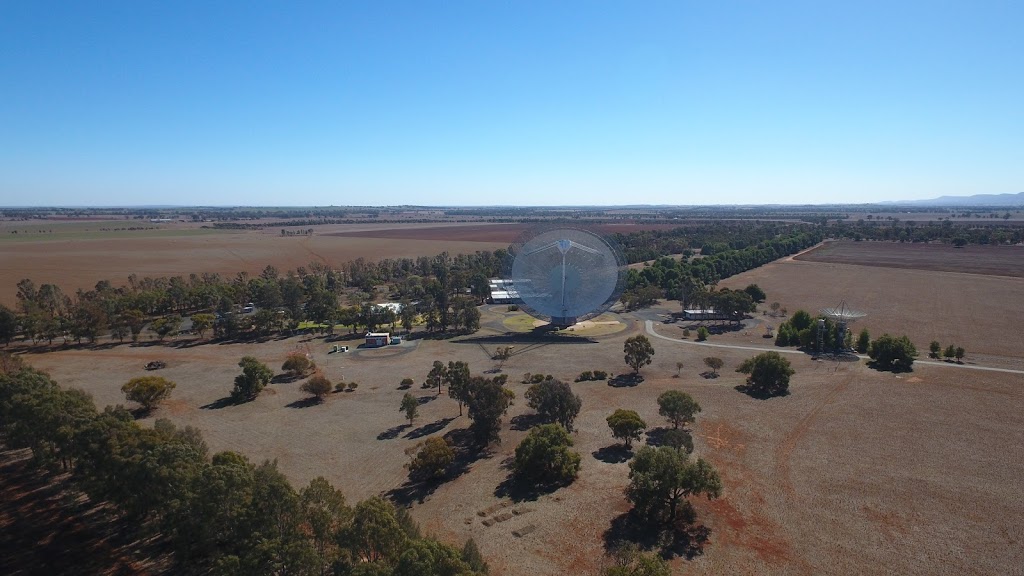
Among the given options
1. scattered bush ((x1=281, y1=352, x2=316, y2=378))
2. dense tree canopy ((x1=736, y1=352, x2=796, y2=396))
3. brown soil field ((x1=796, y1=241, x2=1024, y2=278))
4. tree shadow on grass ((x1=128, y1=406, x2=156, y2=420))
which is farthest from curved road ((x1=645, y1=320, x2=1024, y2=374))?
brown soil field ((x1=796, y1=241, x2=1024, y2=278))

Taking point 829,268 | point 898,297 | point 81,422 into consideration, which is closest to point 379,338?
point 81,422

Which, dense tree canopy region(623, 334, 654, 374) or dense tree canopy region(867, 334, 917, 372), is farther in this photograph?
dense tree canopy region(623, 334, 654, 374)

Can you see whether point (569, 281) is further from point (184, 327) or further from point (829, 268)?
point (829, 268)

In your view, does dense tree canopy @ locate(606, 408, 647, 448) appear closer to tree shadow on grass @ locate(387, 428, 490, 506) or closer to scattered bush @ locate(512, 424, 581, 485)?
scattered bush @ locate(512, 424, 581, 485)

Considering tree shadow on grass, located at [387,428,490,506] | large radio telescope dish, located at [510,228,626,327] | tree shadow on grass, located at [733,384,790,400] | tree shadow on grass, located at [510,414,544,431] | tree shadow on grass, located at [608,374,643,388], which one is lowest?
tree shadow on grass, located at [387,428,490,506]

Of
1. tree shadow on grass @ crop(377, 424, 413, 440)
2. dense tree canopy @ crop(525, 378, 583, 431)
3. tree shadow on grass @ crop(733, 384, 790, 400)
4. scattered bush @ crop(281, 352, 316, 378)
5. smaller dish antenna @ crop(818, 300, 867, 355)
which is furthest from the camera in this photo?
smaller dish antenna @ crop(818, 300, 867, 355)

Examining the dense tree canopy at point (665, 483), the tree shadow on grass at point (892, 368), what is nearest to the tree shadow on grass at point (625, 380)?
the dense tree canopy at point (665, 483)

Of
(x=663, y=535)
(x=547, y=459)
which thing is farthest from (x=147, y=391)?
(x=663, y=535)

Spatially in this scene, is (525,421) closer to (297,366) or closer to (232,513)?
(232,513)
